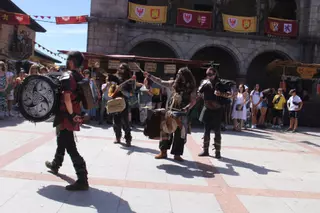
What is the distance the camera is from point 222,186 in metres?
5.34

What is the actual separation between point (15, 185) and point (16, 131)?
4477mm

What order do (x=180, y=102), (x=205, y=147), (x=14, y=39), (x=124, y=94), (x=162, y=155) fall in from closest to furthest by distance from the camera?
(x=180, y=102) → (x=162, y=155) → (x=205, y=147) → (x=124, y=94) → (x=14, y=39)

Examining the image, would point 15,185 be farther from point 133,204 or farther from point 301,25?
point 301,25

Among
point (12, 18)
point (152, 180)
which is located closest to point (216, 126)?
point (152, 180)

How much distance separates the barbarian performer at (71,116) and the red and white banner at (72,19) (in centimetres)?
1360

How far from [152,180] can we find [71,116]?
64.0 inches

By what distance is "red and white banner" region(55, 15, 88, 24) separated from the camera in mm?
17625

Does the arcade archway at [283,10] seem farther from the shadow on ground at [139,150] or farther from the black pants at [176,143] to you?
the black pants at [176,143]

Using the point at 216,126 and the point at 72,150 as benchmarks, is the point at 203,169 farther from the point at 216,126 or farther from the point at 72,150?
the point at 72,150

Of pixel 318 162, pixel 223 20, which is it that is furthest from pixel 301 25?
pixel 318 162

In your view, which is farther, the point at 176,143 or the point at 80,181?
the point at 176,143

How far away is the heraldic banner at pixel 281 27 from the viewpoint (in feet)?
61.9

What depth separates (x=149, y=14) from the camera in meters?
17.8

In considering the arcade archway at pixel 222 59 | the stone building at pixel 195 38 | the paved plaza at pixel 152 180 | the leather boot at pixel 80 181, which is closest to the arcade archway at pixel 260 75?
the stone building at pixel 195 38
